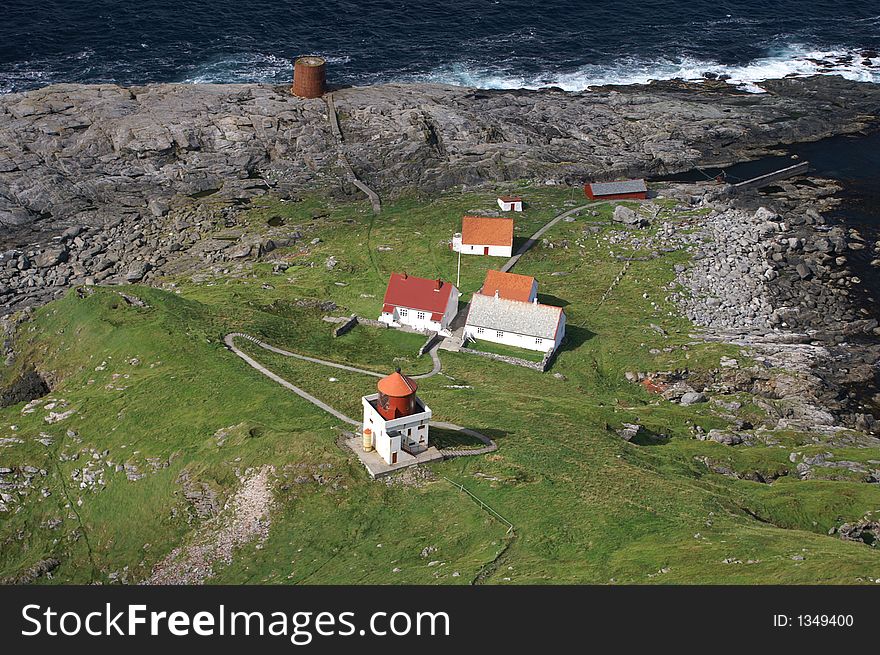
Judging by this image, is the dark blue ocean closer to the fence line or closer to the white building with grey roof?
the white building with grey roof

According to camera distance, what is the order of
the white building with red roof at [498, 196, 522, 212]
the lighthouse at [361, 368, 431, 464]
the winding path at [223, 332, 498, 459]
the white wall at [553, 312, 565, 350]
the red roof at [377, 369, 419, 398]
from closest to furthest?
the red roof at [377, 369, 419, 398]
the lighthouse at [361, 368, 431, 464]
the winding path at [223, 332, 498, 459]
the white wall at [553, 312, 565, 350]
the white building with red roof at [498, 196, 522, 212]

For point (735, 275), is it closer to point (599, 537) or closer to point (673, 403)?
point (673, 403)

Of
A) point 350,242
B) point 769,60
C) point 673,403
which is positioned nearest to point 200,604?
point 673,403

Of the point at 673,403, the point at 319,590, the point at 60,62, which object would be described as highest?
the point at 60,62

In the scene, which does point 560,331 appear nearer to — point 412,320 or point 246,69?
point 412,320

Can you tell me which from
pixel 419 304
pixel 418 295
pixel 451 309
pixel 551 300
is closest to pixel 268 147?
pixel 418 295

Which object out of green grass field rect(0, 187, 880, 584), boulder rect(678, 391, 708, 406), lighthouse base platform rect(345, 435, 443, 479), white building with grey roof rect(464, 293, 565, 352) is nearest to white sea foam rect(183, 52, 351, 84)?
green grass field rect(0, 187, 880, 584)

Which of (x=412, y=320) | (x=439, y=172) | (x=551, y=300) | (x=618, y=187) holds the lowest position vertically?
(x=551, y=300)

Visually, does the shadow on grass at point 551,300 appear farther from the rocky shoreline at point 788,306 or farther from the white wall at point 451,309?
the rocky shoreline at point 788,306
